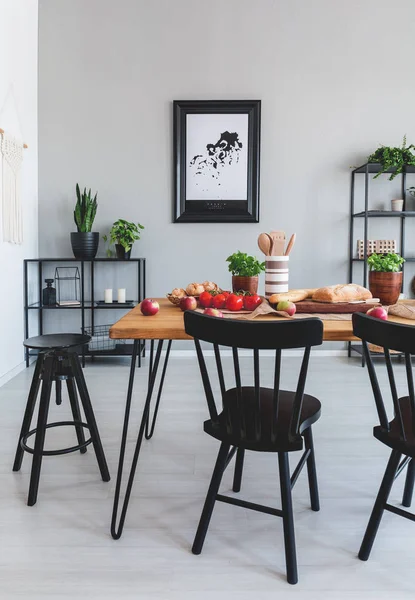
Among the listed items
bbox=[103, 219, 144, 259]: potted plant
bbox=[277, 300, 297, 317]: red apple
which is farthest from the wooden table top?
bbox=[103, 219, 144, 259]: potted plant

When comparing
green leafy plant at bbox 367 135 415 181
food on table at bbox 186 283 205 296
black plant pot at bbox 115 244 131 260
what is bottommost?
food on table at bbox 186 283 205 296

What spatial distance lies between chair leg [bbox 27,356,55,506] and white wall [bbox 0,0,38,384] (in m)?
1.93

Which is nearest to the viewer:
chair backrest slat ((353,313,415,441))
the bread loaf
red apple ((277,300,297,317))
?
chair backrest slat ((353,313,415,441))

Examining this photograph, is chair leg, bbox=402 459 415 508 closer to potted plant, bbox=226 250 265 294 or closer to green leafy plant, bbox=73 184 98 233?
potted plant, bbox=226 250 265 294

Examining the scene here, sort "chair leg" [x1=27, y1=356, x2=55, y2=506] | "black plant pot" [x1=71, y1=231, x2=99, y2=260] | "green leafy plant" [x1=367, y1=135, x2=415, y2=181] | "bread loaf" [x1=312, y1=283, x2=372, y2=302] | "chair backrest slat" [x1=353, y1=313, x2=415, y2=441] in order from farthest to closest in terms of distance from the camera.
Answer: "black plant pot" [x1=71, y1=231, x2=99, y2=260] < "green leafy plant" [x1=367, y1=135, x2=415, y2=181] < "bread loaf" [x1=312, y1=283, x2=372, y2=302] < "chair leg" [x1=27, y1=356, x2=55, y2=506] < "chair backrest slat" [x1=353, y1=313, x2=415, y2=441]

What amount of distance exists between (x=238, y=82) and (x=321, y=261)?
1.81 metres

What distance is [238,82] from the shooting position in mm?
4734

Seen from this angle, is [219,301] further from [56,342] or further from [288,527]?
[288,527]

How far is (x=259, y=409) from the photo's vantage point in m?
1.67

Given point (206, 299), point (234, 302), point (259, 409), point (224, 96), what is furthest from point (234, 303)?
point (224, 96)

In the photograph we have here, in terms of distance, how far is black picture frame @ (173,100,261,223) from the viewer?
4699 millimetres

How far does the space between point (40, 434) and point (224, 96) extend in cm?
367

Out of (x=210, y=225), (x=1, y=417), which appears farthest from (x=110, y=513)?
(x=210, y=225)

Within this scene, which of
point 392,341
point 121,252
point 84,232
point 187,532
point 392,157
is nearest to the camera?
point 392,341
